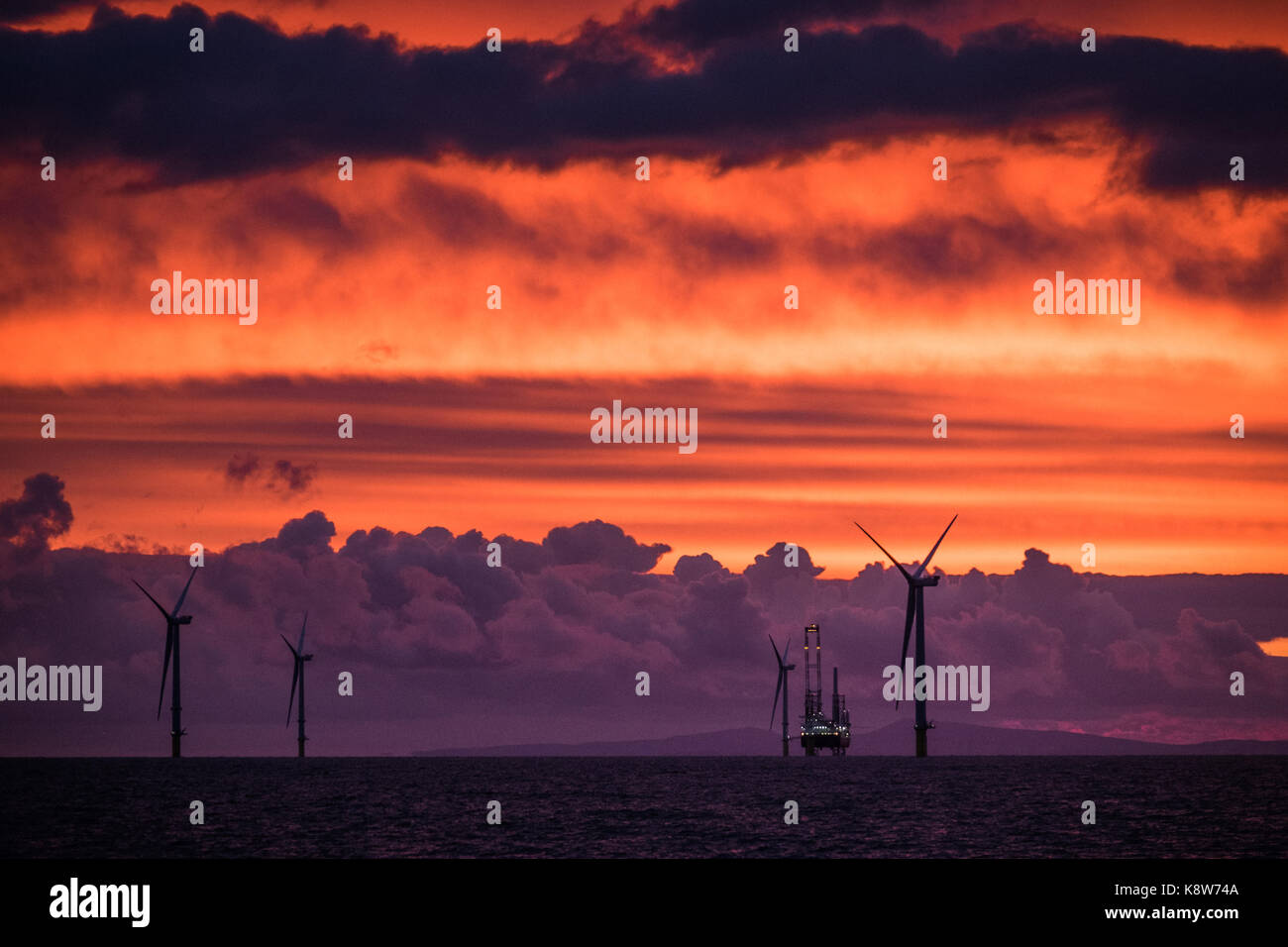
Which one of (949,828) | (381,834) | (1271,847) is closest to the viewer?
(1271,847)

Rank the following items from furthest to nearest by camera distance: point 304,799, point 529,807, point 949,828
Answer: point 304,799
point 529,807
point 949,828

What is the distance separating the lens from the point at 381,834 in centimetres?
12044
